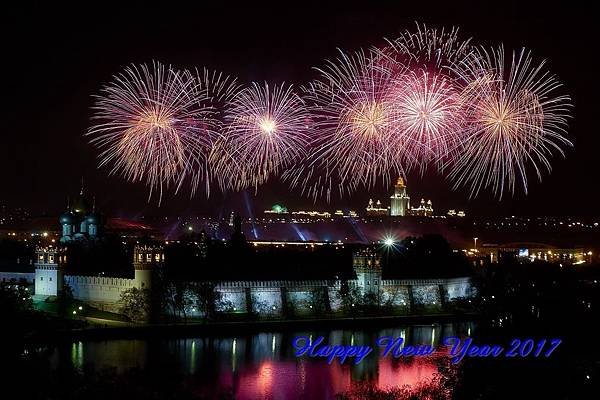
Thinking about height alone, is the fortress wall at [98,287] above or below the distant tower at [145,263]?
below

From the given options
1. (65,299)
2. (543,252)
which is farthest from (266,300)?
(543,252)

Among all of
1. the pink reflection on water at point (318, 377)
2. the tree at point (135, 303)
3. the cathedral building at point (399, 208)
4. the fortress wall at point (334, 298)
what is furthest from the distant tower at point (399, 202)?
the pink reflection on water at point (318, 377)

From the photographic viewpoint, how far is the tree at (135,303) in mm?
36906

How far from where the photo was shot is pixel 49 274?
40.7 m

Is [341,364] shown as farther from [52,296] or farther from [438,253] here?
[438,253]

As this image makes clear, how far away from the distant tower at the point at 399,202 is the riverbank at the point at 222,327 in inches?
2358

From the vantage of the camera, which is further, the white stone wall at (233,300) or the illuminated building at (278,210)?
the illuminated building at (278,210)

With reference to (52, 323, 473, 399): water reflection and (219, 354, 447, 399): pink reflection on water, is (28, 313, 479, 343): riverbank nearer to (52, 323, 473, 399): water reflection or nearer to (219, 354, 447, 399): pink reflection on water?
(52, 323, 473, 399): water reflection

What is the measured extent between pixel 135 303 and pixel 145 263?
1790 mm

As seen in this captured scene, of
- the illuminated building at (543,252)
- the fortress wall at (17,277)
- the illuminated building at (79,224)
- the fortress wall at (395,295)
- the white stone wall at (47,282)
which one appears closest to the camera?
the white stone wall at (47,282)

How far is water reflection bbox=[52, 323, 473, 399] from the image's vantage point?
1065 inches

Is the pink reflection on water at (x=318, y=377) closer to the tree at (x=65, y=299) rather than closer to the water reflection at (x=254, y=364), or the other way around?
the water reflection at (x=254, y=364)

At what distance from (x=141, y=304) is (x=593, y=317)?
14040 millimetres

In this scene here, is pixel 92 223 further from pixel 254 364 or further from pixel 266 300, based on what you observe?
pixel 254 364
